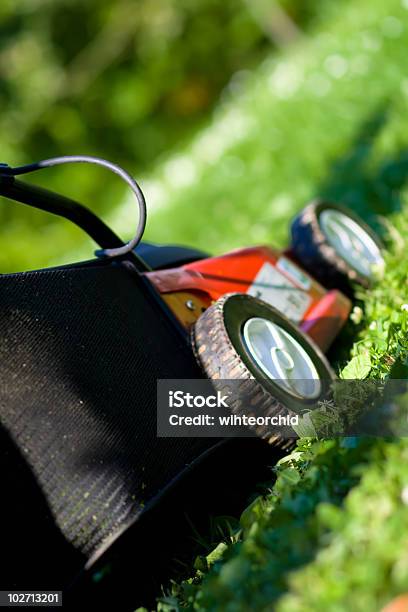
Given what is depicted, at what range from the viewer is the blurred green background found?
5078 mm

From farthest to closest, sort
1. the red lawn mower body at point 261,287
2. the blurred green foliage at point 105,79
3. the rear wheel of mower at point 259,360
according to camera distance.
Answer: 1. the blurred green foliage at point 105,79
2. the red lawn mower body at point 261,287
3. the rear wheel of mower at point 259,360

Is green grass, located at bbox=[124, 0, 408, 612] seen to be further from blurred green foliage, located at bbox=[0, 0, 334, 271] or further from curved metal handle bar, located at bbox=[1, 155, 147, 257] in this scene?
blurred green foliage, located at bbox=[0, 0, 334, 271]

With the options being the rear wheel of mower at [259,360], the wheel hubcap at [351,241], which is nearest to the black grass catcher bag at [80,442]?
the rear wheel of mower at [259,360]

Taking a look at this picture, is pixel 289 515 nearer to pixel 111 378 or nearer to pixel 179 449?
pixel 179 449

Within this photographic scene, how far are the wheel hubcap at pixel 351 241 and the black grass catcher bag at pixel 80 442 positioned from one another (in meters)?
1.21

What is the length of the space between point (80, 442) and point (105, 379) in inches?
8.0

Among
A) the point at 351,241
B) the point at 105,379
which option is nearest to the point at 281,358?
the point at 105,379

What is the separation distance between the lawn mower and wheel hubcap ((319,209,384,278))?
0.71m

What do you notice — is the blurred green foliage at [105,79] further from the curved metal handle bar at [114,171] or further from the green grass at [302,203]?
the curved metal handle bar at [114,171]

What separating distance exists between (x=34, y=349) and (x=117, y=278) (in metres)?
0.51

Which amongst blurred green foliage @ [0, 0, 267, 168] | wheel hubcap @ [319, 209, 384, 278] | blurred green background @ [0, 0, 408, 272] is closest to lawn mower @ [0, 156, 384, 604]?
wheel hubcap @ [319, 209, 384, 278]

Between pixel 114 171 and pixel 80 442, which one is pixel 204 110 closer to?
pixel 114 171

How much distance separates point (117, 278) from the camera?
8.43ft

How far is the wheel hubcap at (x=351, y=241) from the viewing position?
11.2 ft
